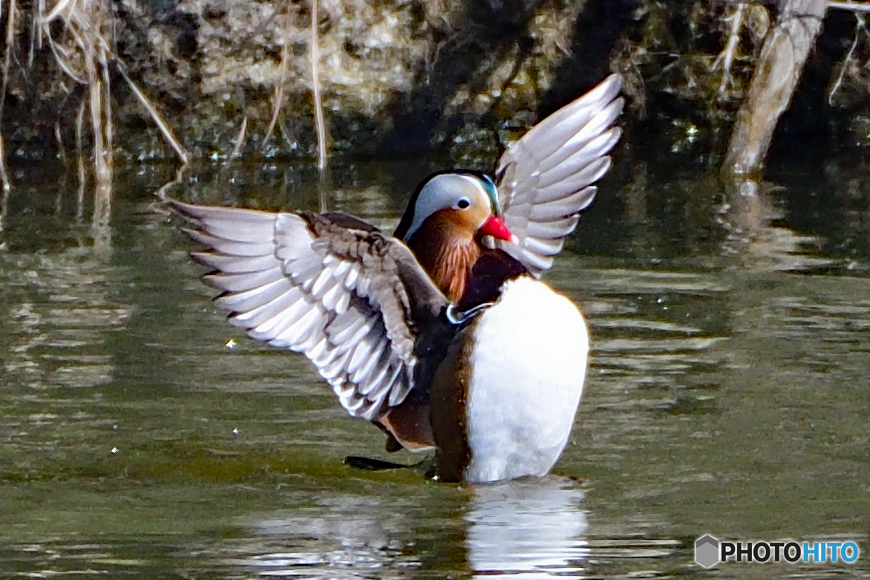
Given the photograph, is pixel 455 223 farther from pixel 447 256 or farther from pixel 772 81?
pixel 772 81

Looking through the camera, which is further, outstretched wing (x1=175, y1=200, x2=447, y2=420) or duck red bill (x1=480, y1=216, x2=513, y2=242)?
duck red bill (x1=480, y1=216, x2=513, y2=242)

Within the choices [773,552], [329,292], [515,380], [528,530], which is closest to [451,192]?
[329,292]

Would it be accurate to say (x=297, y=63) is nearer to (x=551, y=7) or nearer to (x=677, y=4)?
(x=551, y=7)

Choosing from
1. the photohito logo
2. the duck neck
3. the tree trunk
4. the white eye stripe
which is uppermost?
the tree trunk

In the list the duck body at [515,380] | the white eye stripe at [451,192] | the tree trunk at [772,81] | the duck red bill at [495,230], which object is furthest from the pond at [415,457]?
the tree trunk at [772,81]

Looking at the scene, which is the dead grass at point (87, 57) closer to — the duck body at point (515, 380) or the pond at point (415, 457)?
the pond at point (415, 457)

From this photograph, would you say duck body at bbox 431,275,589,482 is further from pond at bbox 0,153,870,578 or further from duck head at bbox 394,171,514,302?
duck head at bbox 394,171,514,302

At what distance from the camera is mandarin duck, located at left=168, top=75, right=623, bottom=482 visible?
4.36 m

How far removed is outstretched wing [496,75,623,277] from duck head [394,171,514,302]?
0.76ft

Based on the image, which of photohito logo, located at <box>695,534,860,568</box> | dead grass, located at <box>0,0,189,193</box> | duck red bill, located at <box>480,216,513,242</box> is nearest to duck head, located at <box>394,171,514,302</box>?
duck red bill, located at <box>480,216,513,242</box>

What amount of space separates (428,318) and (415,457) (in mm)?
830

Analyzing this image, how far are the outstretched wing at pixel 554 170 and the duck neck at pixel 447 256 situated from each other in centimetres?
28

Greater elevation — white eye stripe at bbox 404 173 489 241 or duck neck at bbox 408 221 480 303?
white eye stripe at bbox 404 173 489 241

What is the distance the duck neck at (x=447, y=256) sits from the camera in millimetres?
4852
